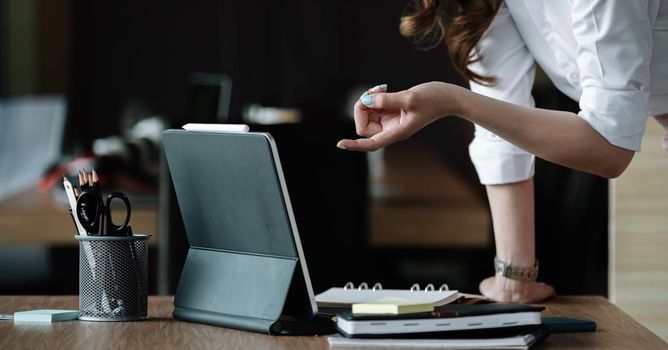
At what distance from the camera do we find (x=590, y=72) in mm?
1355

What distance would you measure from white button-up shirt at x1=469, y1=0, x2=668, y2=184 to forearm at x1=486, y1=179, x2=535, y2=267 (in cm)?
2

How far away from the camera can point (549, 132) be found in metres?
1.31

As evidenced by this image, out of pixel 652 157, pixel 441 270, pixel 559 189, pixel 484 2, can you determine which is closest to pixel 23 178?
pixel 441 270

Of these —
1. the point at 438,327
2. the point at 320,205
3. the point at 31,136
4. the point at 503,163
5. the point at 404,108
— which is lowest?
the point at 31,136

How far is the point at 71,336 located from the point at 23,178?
3.25 metres

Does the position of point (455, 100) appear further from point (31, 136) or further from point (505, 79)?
point (31, 136)

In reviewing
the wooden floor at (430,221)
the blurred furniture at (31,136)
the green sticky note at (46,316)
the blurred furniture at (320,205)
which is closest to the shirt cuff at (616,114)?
the green sticky note at (46,316)

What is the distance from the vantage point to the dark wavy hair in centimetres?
158

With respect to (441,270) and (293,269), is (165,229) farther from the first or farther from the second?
(441,270)

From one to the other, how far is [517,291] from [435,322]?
0.50m

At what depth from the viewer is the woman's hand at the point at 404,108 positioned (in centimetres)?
121

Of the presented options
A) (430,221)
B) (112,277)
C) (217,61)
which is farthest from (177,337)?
(217,61)

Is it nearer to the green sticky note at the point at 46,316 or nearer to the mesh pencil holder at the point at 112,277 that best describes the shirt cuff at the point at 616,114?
the mesh pencil holder at the point at 112,277

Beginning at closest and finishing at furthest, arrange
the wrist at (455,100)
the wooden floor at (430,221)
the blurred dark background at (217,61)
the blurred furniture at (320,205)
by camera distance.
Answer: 1. the wrist at (455,100)
2. the blurred furniture at (320,205)
3. the wooden floor at (430,221)
4. the blurred dark background at (217,61)
